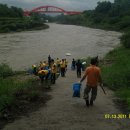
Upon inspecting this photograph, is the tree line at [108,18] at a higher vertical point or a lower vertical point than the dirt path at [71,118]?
lower

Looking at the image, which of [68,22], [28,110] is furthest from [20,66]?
[68,22]

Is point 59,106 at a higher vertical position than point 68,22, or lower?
higher

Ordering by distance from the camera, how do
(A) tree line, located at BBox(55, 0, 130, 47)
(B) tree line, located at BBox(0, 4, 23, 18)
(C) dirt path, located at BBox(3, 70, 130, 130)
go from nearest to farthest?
(C) dirt path, located at BBox(3, 70, 130, 130)
(A) tree line, located at BBox(55, 0, 130, 47)
(B) tree line, located at BBox(0, 4, 23, 18)

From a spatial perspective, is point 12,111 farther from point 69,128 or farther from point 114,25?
point 114,25

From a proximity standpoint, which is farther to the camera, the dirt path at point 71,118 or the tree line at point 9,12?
the tree line at point 9,12

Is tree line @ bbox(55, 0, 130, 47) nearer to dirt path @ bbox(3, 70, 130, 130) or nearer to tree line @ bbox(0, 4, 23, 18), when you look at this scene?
tree line @ bbox(0, 4, 23, 18)

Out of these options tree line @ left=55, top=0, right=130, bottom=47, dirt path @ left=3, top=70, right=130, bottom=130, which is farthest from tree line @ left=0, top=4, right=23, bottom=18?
dirt path @ left=3, top=70, right=130, bottom=130

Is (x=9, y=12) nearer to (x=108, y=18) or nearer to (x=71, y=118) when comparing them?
(x=108, y=18)

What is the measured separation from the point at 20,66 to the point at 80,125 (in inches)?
866

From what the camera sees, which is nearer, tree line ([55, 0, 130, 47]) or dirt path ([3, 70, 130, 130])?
dirt path ([3, 70, 130, 130])

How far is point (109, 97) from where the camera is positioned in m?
10.0

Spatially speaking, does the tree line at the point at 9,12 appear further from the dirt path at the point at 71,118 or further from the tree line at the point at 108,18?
the dirt path at the point at 71,118

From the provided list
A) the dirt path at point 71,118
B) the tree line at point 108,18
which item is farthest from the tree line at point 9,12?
the dirt path at point 71,118

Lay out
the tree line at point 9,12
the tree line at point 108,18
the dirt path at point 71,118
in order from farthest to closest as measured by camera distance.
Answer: the tree line at point 9,12
the tree line at point 108,18
the dirt path at point 71,118
